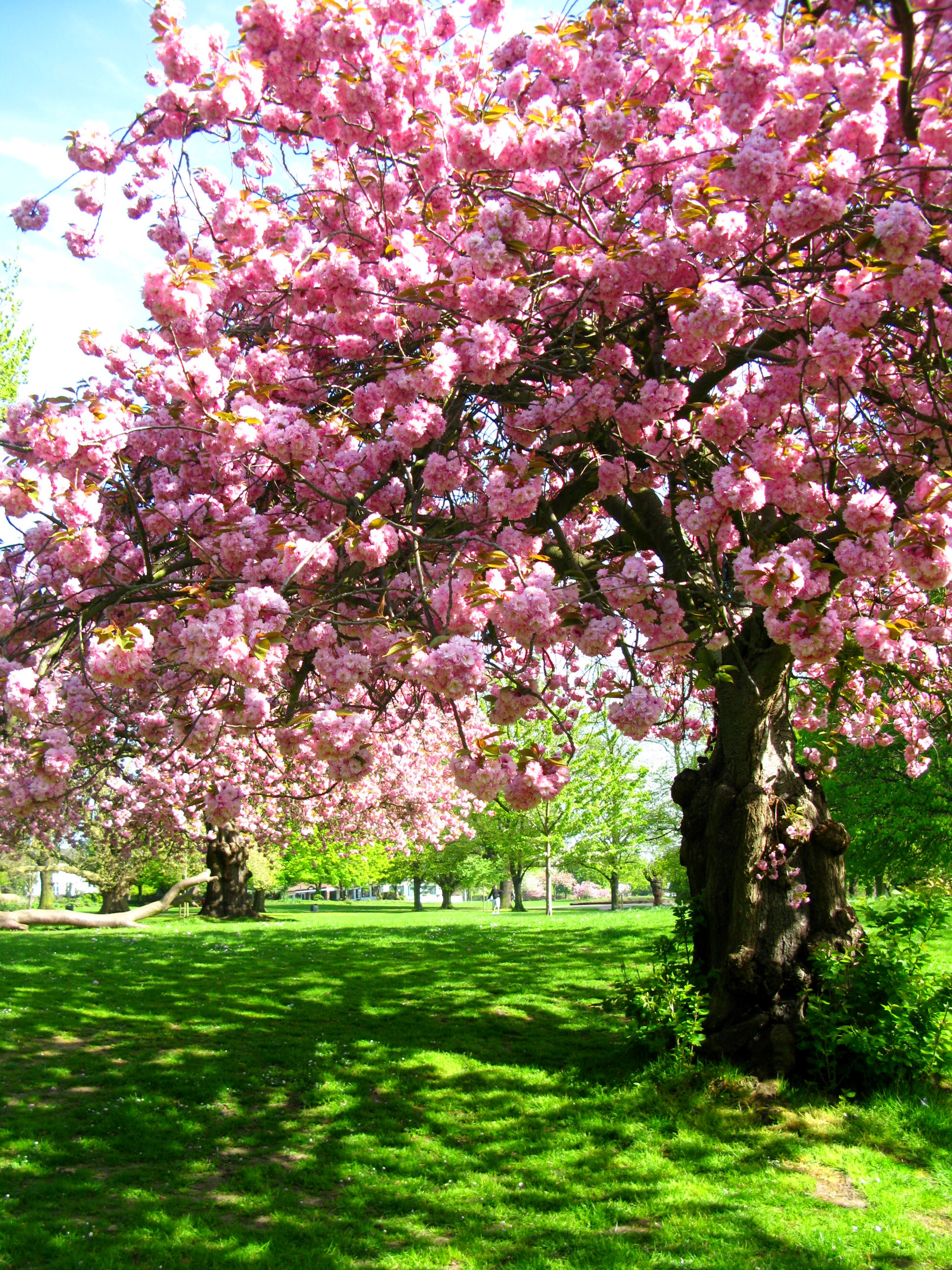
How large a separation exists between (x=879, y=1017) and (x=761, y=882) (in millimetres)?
1304

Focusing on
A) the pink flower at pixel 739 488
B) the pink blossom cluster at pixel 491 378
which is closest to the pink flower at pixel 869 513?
the pink blossom cluster at pixel 491 378

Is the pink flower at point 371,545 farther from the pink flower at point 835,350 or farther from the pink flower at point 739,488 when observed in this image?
the pink flower at point 835,350

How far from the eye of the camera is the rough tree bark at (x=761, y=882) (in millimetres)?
6844

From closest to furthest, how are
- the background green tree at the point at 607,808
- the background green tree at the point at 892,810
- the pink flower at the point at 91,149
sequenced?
the pink flower at the point at 91,149 < the background green tree at the point at 892,810 < the background green tree at the point at 607,808

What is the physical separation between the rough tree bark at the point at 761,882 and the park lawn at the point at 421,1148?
0.54m

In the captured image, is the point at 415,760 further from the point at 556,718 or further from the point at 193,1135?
the point at 556,718

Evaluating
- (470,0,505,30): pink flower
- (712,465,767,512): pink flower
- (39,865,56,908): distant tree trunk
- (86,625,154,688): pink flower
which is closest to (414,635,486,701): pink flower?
(86,625,154,688): pink flower

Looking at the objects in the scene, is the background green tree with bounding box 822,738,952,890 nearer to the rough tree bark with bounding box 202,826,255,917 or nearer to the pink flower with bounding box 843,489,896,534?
the pink flower with bounding box 843,489,896,534

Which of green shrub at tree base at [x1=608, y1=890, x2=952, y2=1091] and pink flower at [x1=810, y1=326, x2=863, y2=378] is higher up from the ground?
pink flower at [x1=810, y1=326, x2=863, y2=378]

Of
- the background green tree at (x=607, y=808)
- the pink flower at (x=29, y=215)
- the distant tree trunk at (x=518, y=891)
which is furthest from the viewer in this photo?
the distant tree trunk at (x=518, y=891)

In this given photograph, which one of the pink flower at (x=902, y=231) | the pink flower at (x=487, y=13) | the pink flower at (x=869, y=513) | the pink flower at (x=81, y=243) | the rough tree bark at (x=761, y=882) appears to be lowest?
the rough tree bark at (x=761, y=882)

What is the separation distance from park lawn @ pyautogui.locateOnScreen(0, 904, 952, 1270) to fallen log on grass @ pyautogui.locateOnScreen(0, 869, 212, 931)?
12.2 meters

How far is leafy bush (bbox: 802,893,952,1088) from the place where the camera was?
6488mm

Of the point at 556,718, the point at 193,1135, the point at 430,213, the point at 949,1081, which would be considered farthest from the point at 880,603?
the point at 193,1135
